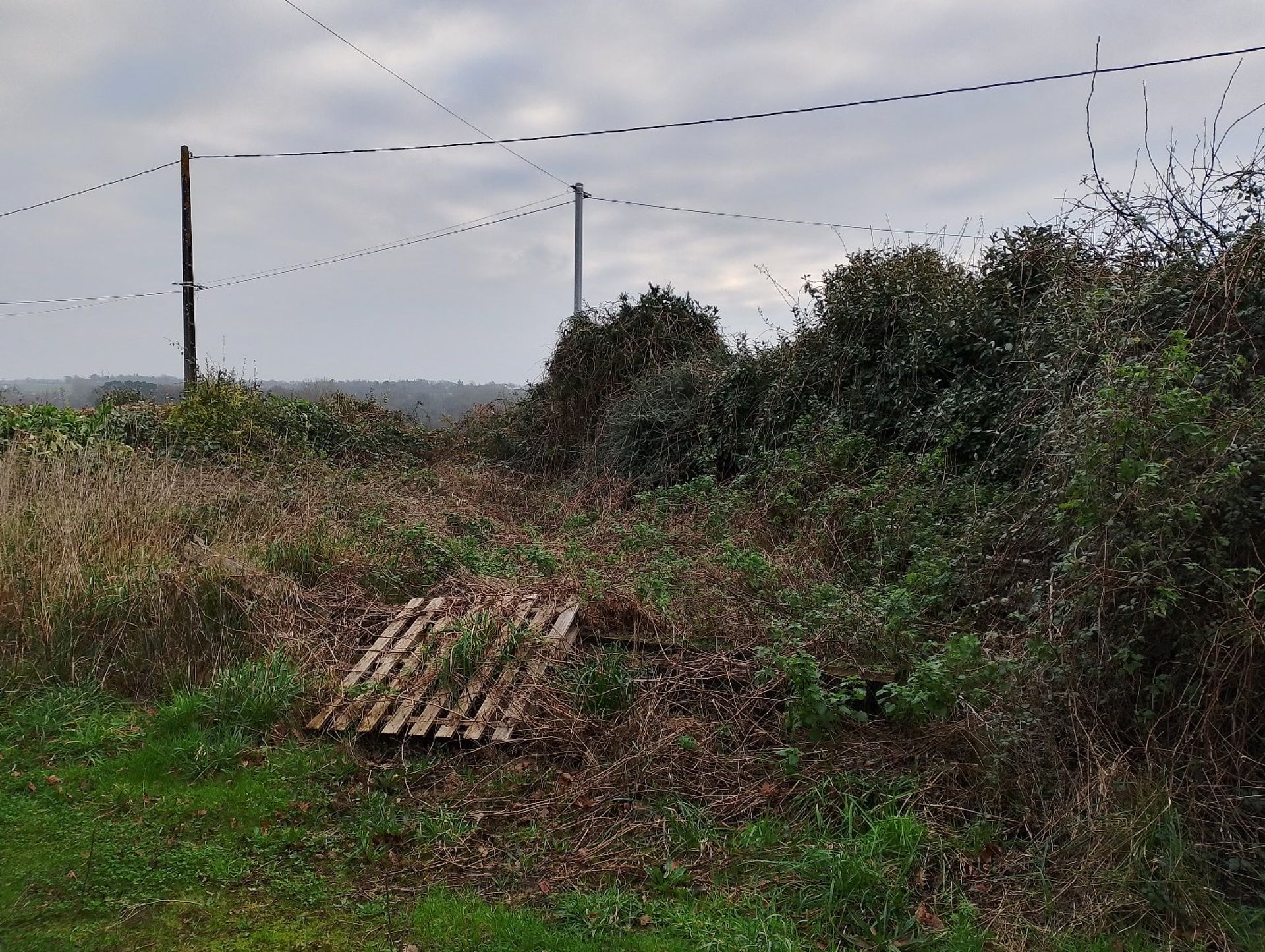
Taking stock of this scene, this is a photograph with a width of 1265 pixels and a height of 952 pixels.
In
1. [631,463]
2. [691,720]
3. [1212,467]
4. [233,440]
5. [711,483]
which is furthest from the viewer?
[233,440]

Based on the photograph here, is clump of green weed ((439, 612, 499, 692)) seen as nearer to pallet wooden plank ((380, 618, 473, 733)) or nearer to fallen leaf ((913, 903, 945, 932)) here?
pallet wooden plank ((380, 618, 473, 733))

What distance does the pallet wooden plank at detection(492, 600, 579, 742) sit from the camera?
423 centimetres

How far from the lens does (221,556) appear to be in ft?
18.9

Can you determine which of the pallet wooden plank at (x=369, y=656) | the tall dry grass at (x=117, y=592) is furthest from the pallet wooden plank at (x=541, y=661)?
the tall dry grass at (x=117, y=592)

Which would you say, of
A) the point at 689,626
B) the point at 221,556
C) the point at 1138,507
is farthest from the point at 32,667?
the point at 1138,507

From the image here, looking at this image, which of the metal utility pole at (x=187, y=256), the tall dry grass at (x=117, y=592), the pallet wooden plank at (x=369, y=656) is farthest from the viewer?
the metal utility pole at (x=187, y=256)

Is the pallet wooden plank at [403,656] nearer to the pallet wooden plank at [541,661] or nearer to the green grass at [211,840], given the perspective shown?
the green grass at [211,840]

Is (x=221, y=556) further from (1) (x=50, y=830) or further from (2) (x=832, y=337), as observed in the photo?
(2) (x=832, y=337)

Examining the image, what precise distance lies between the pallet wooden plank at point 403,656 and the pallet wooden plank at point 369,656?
0.07 m

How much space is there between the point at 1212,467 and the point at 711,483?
602 cm

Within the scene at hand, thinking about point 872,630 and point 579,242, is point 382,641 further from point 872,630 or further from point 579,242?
point 579,242

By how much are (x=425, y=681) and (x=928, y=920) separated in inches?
116

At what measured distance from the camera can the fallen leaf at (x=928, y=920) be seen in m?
2.79

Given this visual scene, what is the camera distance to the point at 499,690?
4.48 metres
